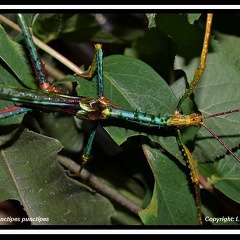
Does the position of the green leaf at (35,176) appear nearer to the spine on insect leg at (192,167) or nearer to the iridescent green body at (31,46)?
the iridescent green body at (31,46)

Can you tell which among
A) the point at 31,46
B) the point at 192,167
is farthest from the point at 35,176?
the point at 192,167

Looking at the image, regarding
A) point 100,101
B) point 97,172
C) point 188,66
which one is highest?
point 188,66

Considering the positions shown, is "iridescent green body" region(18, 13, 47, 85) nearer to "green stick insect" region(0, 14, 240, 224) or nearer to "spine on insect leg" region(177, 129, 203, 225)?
"green stick insect" region(0, 14, 240, 224)

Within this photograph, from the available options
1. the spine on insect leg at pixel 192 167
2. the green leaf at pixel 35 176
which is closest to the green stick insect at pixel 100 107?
the spine on insect leg at pixel 192 167

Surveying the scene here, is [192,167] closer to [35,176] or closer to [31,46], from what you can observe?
[35,176]

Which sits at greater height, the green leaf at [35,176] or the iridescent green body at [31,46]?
the iridescent green body at [31,46]

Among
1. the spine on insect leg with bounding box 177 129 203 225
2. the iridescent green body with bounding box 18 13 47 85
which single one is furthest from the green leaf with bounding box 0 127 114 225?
the spine on insect leg with bounding box 177 129 203 225

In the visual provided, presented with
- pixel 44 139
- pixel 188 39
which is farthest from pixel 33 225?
pixel 188 39
